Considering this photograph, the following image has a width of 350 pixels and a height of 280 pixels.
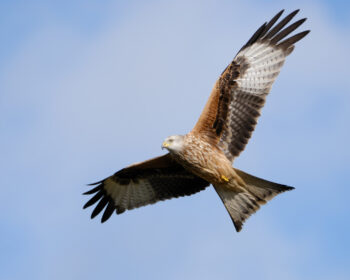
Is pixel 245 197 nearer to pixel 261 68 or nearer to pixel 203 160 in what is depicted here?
pixel 203 160

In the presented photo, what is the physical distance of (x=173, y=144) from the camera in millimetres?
10164

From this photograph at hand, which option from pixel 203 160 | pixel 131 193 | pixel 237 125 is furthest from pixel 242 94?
pixel 131 193

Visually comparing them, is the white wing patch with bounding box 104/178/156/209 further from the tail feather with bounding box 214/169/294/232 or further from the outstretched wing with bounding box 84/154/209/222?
the tail feather with bounding box 214/169/294/232

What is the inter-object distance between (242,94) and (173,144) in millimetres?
1423

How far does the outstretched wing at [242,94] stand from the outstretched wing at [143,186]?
1071mm

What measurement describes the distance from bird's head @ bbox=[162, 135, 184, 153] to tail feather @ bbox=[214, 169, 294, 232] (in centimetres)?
107

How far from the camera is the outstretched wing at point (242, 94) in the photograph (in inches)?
413

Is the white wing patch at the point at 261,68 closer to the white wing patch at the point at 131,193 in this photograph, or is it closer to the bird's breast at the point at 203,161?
the bird's breast at the point at 203,161

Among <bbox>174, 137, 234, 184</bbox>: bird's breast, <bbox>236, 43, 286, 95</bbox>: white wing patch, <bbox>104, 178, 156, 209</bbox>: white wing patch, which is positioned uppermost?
<bbox>236, 43, 286, 95</bbox>: white wing patch

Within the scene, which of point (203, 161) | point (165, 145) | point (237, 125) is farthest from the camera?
point (237, 125)

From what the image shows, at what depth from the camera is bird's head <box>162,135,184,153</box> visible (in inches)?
400

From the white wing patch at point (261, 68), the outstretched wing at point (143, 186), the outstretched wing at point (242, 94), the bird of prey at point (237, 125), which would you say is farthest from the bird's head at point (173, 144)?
the white wing patch at point (261, 68)

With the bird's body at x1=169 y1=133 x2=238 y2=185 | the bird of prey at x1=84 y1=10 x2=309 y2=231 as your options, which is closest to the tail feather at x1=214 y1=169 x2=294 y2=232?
the bird of prey at x1=84 y1=10 x2=309 y2=231

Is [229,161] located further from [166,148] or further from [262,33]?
[262,33]
